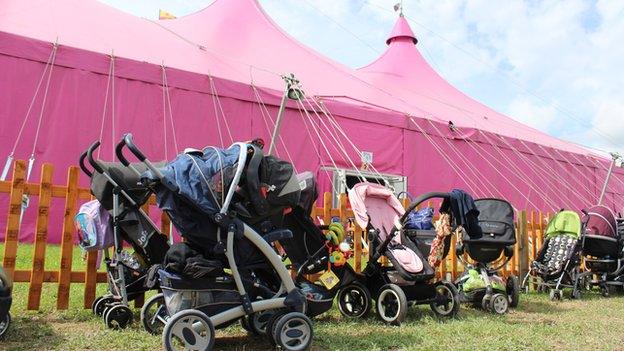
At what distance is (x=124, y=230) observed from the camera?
3.72m

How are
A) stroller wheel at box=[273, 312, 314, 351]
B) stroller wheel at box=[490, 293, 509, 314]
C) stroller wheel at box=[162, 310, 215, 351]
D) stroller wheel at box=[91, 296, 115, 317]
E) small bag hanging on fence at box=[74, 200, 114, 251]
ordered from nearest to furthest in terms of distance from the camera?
1. stroller wheel at box=[162, 310, 215, 351]
2. stroller wheel at box=[273, 312, 314, 351]
3. small bag hanging on fence at box=[74, 200, 114, 251]
4. stroller wheel at box=[91, 296, 115, 317]
5. stroller wheel at box=[490, 293, 509, 314]

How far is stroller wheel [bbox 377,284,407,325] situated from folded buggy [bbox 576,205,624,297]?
338 cm

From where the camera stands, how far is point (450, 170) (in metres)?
10.7

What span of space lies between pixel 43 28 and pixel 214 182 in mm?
6062

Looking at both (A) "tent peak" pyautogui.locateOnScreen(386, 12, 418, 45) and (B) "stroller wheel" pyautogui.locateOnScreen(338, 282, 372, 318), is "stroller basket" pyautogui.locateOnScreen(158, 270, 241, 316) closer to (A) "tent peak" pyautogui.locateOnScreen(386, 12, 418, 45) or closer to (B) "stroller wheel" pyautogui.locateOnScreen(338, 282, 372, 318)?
(B) "stroller wheel" pyautogui.locateOnScreen(338, 282, 372, 318)

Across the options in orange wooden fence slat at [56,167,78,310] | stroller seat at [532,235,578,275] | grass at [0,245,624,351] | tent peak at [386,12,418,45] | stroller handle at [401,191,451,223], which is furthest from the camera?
tent peak at [386,12,418,45]

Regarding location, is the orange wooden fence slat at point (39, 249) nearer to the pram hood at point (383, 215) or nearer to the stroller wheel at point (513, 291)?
the pram hood at point (383, 215)

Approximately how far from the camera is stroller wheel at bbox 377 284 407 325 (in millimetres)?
4176

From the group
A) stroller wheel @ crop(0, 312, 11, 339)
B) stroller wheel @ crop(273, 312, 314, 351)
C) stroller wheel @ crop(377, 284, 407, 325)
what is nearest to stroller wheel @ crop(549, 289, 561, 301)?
stroller wheel @ crop(377, 284, 407, 325)

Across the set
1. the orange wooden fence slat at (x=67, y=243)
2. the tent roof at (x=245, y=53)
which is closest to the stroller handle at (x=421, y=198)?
the orange wooden fence slat at (x=67, y=243)

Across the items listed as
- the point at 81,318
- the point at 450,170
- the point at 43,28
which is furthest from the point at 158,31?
the point at 81,318

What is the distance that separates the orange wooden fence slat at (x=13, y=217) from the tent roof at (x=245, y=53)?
3934 millimetres

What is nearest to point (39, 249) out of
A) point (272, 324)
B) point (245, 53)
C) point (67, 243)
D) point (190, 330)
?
point (67, 243)

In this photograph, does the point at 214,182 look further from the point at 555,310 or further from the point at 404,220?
the point at 555,310
